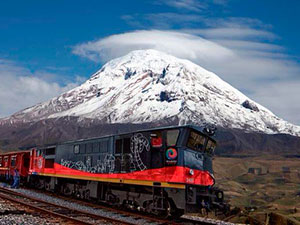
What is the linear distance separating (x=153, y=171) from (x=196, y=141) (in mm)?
2721

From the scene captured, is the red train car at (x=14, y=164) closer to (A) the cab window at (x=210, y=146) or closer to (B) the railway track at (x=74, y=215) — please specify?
(B) the railway track at (x=74, y=215)

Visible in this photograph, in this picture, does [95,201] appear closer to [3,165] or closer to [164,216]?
[164,216]

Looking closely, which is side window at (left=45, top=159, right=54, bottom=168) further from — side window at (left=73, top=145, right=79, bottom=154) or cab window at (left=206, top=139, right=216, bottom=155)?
cab window at (left=206, top=139, right=216, bottom=155)

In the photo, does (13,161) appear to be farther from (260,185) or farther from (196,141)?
(260,185)

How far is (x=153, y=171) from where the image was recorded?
750 inches

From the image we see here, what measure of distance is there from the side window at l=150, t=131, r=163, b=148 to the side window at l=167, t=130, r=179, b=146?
1.69 feet

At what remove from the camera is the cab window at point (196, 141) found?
18516 mm

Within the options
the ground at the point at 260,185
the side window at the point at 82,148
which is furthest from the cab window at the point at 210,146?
the ground at the point at 260,185

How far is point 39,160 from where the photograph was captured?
33.5m

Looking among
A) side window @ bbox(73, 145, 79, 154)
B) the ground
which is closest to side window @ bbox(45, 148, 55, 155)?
side window @ bbox(73, 145, 79, 154)

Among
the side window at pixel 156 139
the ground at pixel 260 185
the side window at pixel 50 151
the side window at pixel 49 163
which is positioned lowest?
the ground at pixel 260 185

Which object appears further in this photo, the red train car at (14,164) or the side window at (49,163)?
the red train car at (14,164)

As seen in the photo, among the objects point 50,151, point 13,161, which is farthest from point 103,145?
point 13,161

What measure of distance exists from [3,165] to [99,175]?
26.7 meters
